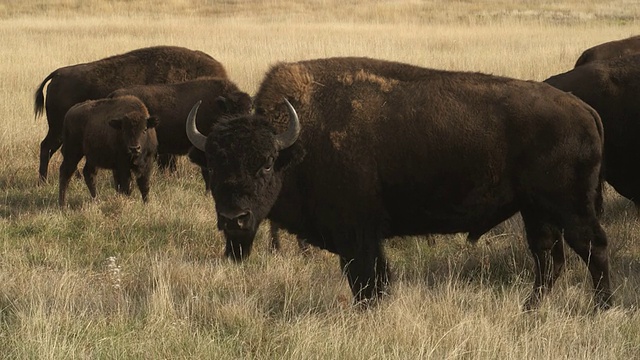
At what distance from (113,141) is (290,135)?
17.6 ft

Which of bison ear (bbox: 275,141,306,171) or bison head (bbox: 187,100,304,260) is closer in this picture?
bison head (bbox: 187,100,304,260)

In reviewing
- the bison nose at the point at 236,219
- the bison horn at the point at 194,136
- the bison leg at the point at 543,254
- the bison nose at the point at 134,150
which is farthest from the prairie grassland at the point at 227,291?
the bison horn at the point at 194,136

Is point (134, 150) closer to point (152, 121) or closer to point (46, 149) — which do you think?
point (152, 121)

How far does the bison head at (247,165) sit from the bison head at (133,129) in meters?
4.59

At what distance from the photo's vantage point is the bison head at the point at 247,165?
5.89 meters

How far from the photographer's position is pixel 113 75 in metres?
13.1

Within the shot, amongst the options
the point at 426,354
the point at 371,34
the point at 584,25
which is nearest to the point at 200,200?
A: the point at 426,354

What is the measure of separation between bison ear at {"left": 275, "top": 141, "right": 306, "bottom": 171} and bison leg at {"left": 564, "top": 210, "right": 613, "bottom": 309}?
201cm

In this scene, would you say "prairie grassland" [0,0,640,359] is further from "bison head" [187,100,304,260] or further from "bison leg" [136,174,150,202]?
"bison head" [187,100,304,260]

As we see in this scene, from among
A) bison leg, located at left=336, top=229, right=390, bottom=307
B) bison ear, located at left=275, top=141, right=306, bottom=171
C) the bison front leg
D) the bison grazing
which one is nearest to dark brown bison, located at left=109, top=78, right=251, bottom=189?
the bison front leg

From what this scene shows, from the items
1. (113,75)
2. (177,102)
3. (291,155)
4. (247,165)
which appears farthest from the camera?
(113,75)

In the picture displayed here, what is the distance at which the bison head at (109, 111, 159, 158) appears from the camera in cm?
1061

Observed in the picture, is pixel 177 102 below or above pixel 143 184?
above

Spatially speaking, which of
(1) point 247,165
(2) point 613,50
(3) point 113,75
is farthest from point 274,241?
(3) point 113,75
